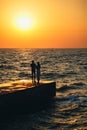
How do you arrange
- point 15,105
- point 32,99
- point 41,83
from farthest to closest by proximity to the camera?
point 41,83, point 32,99, point 15,105

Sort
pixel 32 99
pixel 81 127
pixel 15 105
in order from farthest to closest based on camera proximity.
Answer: pixel 32 99 → pixel 15 105 → pixel 81 127

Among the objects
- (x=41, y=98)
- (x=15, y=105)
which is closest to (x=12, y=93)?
(x=15, y=105)

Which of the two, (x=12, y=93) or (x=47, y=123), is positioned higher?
(x=12, y=93)

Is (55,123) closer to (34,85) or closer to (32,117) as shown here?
(32,117)

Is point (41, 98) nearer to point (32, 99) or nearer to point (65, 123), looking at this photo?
point (32, 99)

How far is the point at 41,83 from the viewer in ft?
73.7

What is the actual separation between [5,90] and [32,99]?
2.16 meters

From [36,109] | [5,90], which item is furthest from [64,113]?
[5,90]

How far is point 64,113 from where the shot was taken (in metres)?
20.8

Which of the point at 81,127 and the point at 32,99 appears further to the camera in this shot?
the point at 32,99

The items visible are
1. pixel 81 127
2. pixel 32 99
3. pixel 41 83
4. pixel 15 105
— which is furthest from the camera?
pixel 41 83

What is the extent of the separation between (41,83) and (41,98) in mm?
1355

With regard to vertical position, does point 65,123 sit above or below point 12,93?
below

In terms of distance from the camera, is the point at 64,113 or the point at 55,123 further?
the point at 64,113
